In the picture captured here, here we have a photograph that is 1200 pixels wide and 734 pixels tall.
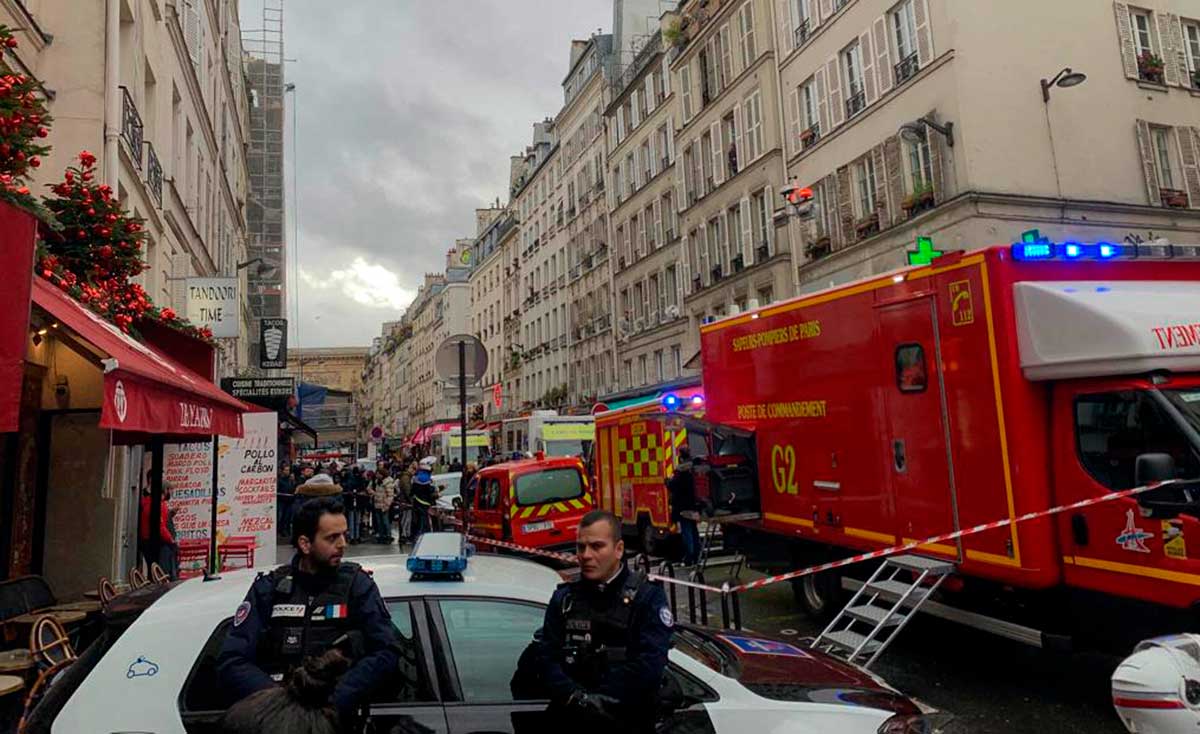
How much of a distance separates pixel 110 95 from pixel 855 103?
17.5 m

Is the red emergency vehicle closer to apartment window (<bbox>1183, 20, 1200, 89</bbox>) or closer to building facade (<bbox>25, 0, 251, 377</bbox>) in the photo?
building facade (<bbox>25, 0, 251, 377</bbox>)

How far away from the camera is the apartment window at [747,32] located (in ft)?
85.4

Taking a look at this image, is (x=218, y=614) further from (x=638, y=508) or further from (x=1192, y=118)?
(x=1192, y=118)

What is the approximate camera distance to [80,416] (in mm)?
8906

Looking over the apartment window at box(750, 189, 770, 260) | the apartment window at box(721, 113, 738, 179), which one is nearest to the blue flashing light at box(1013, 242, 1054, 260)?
the apartment window at box(750, 189, 770, 260)

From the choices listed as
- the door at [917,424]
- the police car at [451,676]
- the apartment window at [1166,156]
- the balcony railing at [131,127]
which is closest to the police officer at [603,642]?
the police car at [451,676]

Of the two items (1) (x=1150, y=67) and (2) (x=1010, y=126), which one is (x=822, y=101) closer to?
(2) (x=1010, y=126)

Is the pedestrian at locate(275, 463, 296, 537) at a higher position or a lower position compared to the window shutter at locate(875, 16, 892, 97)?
lower

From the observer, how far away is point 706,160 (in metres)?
29.8

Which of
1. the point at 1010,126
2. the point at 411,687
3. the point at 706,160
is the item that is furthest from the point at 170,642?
the point at 706,160

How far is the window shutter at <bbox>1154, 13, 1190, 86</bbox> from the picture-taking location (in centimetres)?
1983

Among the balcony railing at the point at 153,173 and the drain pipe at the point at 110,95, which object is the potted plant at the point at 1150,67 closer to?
the drain pipe at the point at 110,95

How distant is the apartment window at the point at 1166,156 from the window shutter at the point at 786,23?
9.92 m

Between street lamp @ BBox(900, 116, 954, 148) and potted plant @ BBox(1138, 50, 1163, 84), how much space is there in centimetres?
588
